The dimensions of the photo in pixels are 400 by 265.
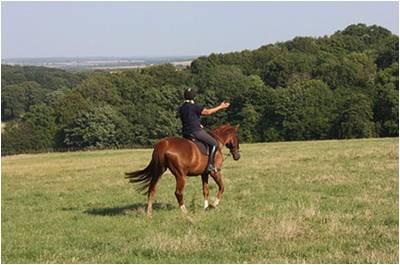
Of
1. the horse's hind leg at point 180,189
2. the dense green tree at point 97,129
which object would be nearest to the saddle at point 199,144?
the horse's hind leg at point 180,189

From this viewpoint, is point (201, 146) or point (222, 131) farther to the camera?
point (222, 131)

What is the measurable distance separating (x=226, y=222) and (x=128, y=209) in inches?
144

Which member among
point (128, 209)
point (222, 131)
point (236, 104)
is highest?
point (222, 131)

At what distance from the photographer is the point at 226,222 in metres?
11.5

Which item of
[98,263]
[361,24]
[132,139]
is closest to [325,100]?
[132,139]

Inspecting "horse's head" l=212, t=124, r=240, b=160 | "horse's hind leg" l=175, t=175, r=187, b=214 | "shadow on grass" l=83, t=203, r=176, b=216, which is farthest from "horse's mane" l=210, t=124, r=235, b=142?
"shadow on grass" l=83, t=203, r=176, b=216

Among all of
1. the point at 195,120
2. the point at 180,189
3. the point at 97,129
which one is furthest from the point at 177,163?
the point at 97,129

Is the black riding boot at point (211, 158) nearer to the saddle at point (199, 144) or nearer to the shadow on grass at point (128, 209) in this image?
the saddle at point (199, 144)

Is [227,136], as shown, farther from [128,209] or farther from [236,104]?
[236,104]

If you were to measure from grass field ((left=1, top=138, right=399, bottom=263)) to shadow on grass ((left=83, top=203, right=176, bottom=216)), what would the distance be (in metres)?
0.03

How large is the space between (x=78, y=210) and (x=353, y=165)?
38.6ft

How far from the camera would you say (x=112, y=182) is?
2228 centimetres

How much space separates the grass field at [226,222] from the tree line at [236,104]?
62.6 m

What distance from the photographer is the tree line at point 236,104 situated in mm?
86812
